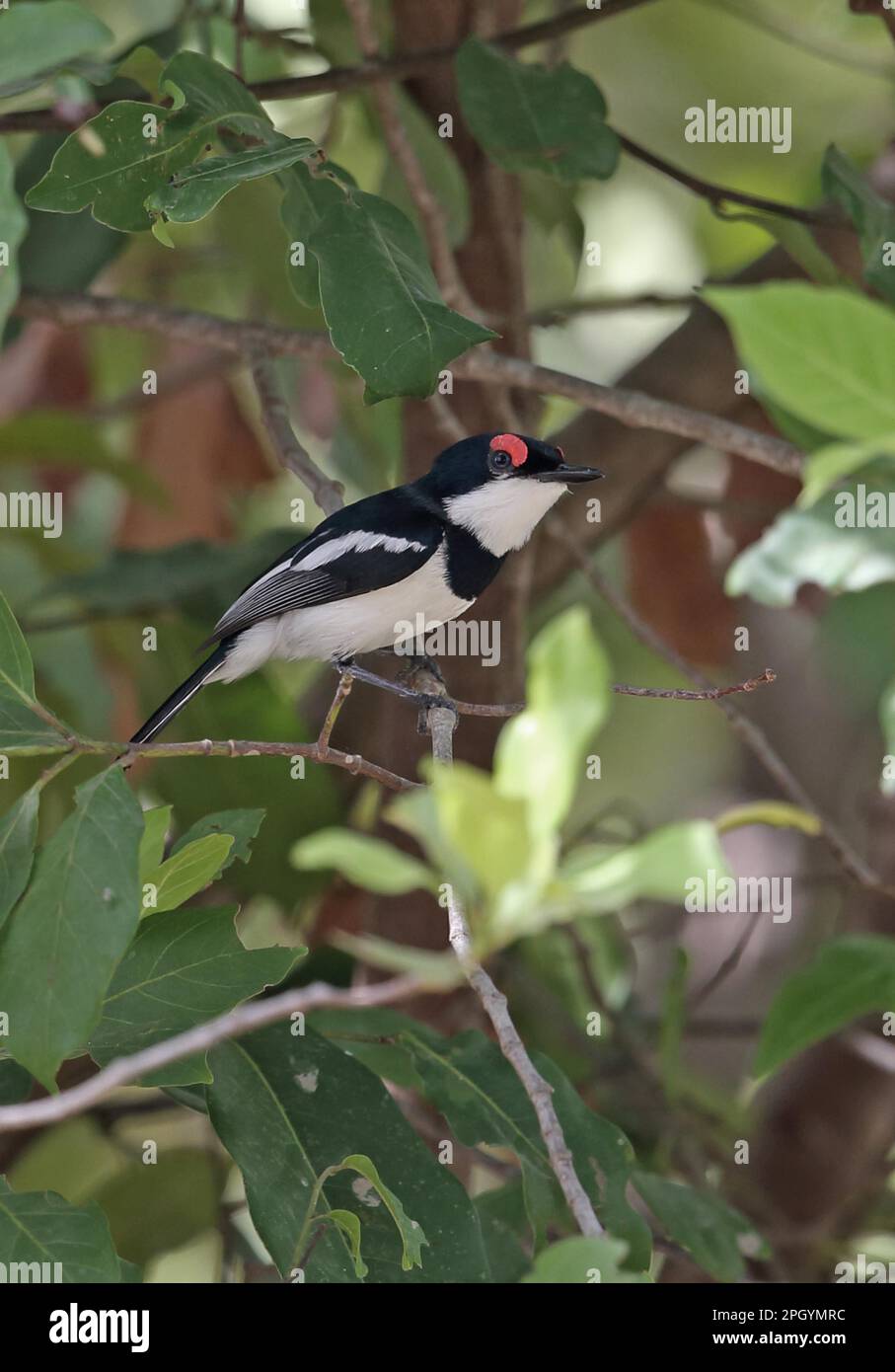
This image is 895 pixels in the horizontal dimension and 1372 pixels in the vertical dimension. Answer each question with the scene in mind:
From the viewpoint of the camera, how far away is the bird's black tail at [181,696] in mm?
3154

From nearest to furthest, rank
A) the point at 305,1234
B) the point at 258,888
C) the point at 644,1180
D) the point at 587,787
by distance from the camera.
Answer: the point at 305,1234 → the point at 644,1180 → the point at 258,888 → the point at 587,787

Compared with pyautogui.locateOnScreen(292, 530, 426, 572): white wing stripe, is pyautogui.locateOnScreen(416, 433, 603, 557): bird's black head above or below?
above

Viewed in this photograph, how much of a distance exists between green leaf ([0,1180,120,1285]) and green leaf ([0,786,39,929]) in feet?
1.15

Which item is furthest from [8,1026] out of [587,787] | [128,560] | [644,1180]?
[587,787]

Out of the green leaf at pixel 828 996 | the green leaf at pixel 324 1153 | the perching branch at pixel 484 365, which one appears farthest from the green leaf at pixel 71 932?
the perching branch at pixel 484 365

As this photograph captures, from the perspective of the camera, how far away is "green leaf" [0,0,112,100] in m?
1.66

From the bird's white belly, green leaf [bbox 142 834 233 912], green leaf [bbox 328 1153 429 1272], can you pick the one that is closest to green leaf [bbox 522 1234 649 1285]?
green leaf [bbox 328 1153 429 1272]

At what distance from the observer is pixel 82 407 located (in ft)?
15.5

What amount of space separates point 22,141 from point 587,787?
2.91m

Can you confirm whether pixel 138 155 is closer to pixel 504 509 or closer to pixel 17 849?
pixel 17 849

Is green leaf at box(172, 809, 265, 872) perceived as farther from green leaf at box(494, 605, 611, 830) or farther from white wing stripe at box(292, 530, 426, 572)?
green leaf at box(494, 605, 611, 830)

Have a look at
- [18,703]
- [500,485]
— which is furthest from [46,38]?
[500,485]

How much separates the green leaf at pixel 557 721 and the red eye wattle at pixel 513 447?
2256 mm

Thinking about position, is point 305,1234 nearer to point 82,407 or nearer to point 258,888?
point 258,888
